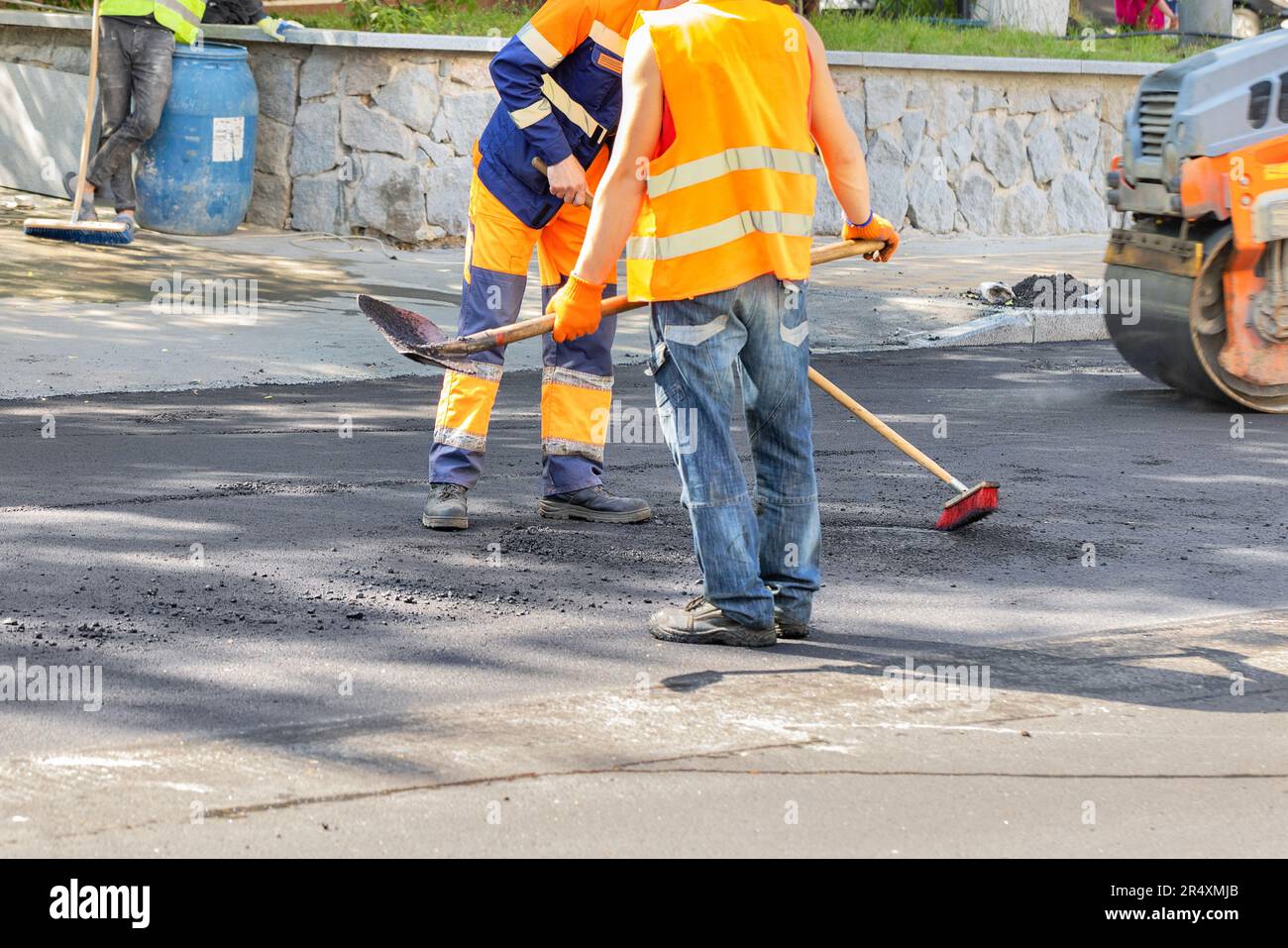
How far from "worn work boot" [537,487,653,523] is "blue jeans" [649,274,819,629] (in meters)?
1.24

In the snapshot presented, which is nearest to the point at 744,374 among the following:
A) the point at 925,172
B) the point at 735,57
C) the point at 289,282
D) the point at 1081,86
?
the point at 735,57

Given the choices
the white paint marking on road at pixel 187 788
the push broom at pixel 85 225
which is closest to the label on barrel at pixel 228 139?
the push broom at pixel 85 225

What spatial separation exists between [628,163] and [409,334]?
161 cm

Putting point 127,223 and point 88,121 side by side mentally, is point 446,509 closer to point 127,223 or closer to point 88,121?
point 127,223

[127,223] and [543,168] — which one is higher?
[543,168]

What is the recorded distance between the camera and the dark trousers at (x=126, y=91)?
36.5 ft

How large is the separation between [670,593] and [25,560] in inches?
75.1

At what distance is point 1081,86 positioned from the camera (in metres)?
14.6

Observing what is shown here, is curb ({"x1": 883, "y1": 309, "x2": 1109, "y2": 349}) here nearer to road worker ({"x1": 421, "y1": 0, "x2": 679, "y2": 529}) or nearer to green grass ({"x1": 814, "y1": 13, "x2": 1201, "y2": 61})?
green grass ({"x1": 814, "y1": 13, "x2": 1201, "y2": 61})

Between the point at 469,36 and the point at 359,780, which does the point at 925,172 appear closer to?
the point at 469,36

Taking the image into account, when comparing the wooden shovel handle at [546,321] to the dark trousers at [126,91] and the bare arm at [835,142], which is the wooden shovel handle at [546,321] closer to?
the bare arm at [835,142]

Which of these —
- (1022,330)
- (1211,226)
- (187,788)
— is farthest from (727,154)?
(1022,330)

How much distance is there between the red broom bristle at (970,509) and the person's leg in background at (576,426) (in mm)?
Result: 1011

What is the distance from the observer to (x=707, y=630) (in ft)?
15.3
